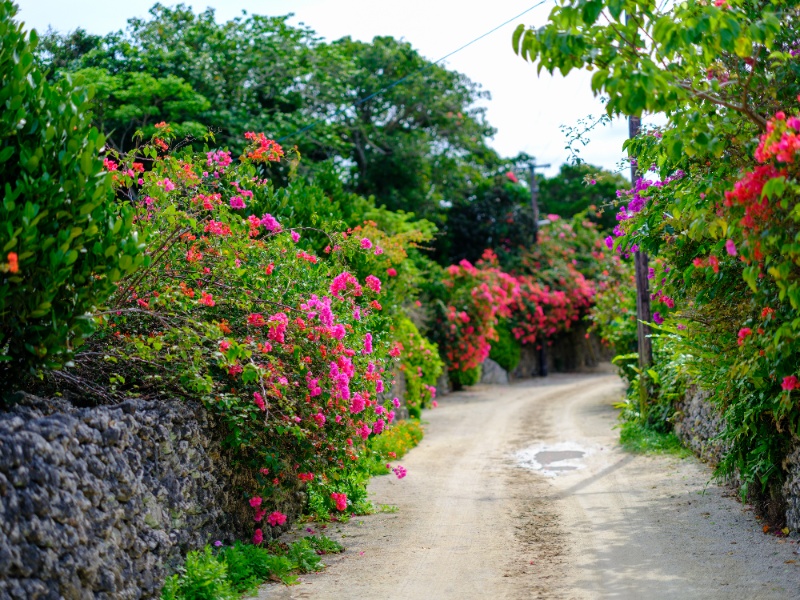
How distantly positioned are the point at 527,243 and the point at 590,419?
1439 cm

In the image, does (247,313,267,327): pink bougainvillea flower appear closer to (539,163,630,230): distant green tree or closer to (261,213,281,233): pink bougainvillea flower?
(261,213,281,233): pink bougainvillea flower

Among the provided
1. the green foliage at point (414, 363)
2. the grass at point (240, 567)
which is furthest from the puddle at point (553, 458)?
the grass at point (240, 567)

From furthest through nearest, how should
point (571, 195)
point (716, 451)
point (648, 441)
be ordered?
point (571, 195) < point (648, 441) < point (716, 451)

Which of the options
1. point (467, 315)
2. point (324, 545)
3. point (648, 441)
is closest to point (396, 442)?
point (648, 441)

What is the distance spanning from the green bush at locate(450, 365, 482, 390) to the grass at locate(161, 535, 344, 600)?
16.9 meters

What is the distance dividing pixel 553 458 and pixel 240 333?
7.14 meters

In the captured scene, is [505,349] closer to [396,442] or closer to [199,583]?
[396,442]

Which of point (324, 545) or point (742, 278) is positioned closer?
point (742, 278)

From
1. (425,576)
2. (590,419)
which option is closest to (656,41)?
(425,576)

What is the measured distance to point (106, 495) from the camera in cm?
527

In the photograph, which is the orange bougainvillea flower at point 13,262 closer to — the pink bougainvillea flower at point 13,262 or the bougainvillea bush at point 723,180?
the pink bougainvillea flower at point 13,262

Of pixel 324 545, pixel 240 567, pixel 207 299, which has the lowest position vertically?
pixel 324 545

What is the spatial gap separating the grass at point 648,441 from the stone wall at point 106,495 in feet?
25.1

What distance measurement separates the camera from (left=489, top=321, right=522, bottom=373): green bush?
28312mm
